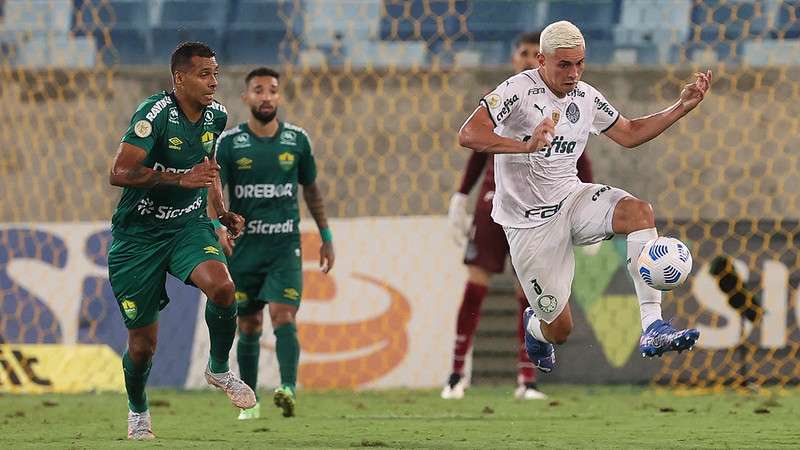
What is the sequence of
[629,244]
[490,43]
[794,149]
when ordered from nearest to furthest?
1. [629,244]
2. [794,149]
3. [490,43]

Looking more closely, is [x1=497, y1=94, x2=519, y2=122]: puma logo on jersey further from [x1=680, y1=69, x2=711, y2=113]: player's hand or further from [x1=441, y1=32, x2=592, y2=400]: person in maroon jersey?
[x1=441, y1=32, x2=592, y2=400]: person in maroon jersey

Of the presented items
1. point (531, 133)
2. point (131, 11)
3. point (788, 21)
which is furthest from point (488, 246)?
point (131, 11)

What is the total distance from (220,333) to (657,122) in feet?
7.70

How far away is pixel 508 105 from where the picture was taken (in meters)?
6.80

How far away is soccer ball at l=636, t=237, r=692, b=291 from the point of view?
6.34 m

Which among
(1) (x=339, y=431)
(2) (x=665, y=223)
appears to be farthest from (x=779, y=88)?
(1) (x=339, y=431)

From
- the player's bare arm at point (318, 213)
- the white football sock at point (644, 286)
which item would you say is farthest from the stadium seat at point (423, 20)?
the white football sock at point (644, 286)

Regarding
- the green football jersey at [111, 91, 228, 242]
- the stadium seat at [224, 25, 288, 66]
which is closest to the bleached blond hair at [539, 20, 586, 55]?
the green football jersey at [111, 91, 228, 242]

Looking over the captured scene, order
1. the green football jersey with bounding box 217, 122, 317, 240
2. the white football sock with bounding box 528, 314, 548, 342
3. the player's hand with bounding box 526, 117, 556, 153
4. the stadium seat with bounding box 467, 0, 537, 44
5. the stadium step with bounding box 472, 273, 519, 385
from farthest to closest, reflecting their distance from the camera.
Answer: the stadium seat with bounding box 467, 0, 537, 44
the stadium step with bounding box 472, 273, 519, 385
the green football jersey with bounding box 217, 122, 317, 240
the white football sock with bounding box 528, 314, 548, 342
the player's hand with bounding box 526, 117, 556, 153

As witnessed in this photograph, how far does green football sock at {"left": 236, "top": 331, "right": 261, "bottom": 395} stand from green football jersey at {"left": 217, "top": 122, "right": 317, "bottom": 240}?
2.03 feet

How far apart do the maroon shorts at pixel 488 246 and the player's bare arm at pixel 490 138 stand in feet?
9.94

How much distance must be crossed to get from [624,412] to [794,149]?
3.39 meters

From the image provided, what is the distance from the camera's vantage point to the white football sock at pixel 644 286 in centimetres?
655

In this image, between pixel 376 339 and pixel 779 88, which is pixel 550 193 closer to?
pixel 376 339
